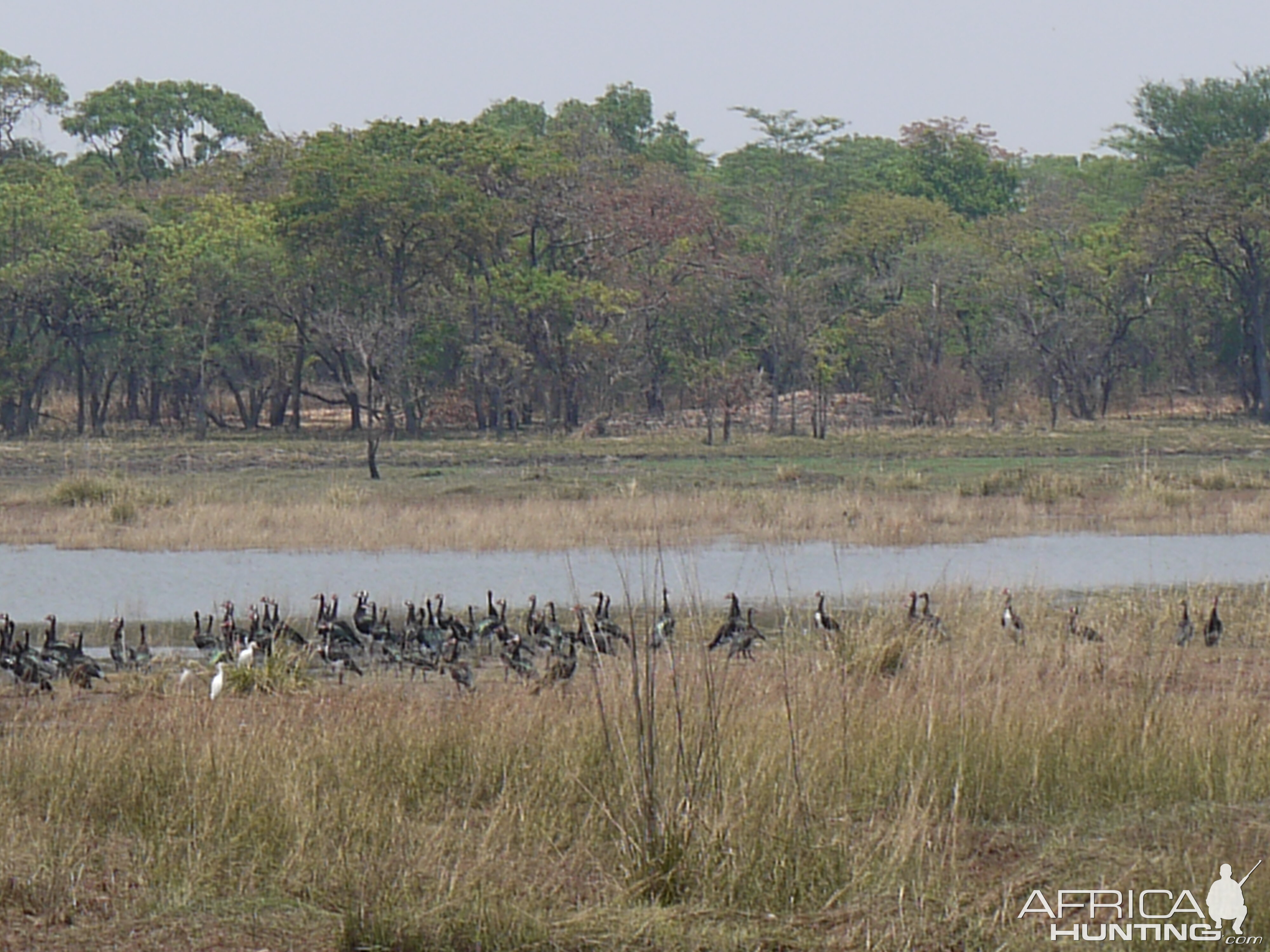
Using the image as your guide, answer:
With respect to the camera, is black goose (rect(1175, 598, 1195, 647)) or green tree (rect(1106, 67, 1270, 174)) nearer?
black goose (rect(1175, 598, 1195, 647))

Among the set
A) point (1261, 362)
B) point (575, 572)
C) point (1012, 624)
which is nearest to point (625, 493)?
point (575, 572)

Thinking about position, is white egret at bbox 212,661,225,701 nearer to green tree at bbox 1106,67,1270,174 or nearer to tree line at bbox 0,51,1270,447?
tree line at bbox 0,51,1270,447

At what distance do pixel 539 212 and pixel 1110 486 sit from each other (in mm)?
27488

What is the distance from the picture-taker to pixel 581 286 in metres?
52.5

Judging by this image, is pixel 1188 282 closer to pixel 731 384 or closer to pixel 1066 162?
pixel 731 384

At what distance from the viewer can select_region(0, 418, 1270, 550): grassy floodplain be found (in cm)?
2319

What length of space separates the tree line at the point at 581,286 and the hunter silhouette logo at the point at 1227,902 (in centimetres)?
3818

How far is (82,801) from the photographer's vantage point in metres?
7.25

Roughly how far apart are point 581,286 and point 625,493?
86.3ft

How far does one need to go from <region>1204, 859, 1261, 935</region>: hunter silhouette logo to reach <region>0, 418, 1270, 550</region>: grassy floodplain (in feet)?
45.7

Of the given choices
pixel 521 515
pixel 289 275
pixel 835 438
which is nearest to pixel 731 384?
pixel 835 438

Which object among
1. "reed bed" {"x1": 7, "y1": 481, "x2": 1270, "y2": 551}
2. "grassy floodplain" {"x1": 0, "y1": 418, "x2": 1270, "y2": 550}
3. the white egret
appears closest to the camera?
the white egret

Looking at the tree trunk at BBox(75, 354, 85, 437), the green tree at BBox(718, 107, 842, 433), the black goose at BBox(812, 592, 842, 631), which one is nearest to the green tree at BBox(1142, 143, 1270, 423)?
the green tree at BBox(718, 107, 842, 433)

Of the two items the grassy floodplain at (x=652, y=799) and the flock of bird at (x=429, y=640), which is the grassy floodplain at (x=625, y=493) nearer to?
the flock of bird at (x=429, y=640)
